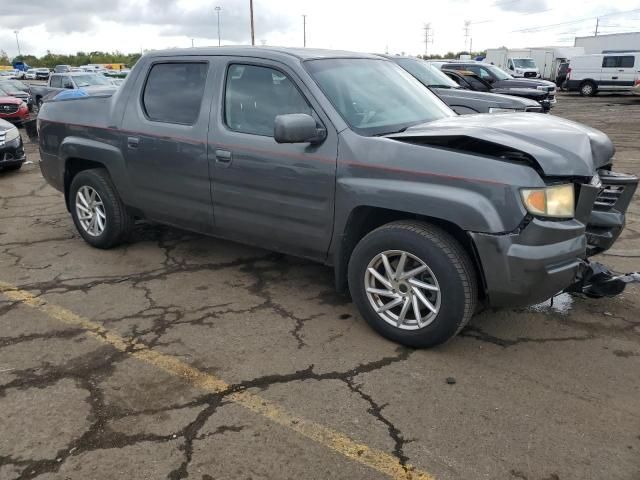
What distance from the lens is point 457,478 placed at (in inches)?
97.2

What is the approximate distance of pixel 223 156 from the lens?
4.21 meters

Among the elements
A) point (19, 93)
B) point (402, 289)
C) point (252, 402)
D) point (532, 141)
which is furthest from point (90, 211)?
point (19, 93)

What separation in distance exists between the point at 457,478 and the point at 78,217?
453 cm

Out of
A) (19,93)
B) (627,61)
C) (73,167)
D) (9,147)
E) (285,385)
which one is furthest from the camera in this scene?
(627,61)

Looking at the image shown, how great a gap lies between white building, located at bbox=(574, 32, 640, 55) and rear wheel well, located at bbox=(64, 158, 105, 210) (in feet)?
121

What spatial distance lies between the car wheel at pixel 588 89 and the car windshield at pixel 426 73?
23911mm

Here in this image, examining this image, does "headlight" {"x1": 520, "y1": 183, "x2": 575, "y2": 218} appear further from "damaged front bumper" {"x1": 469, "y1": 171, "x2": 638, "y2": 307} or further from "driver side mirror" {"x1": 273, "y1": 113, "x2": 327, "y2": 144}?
"driver side mirror" {"x1": 273, "y1": 113, "x2": 327, "y2": 144}

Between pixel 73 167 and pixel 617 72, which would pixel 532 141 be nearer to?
pixel 73 167

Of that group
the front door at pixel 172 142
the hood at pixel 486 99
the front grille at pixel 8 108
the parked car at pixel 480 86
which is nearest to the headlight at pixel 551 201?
the front door at pixel 172 142

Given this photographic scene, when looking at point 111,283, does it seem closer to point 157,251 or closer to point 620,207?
point 157,251

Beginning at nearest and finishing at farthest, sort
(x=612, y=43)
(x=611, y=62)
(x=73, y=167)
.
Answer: (x=73, y=167) → (x=611, y=62) → (x=612, y=43)

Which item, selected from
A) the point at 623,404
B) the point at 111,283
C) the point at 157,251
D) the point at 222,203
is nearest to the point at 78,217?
the point at 157,251

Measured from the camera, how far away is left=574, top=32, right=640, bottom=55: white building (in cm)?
3469

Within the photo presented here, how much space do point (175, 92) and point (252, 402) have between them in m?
2.77
